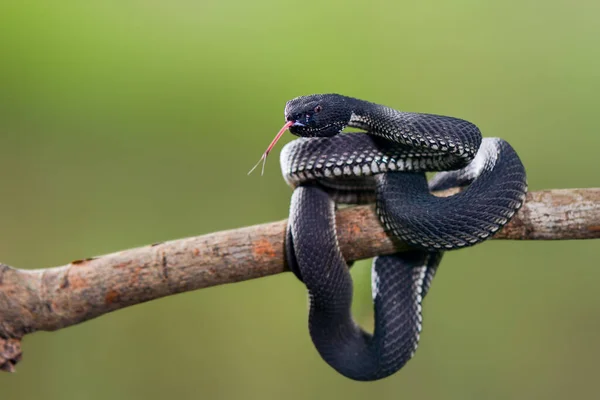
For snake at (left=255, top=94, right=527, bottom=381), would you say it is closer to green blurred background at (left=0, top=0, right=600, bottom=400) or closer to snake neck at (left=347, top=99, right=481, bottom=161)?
snake neck at (left=347, top=99, right=481, bottom=161)

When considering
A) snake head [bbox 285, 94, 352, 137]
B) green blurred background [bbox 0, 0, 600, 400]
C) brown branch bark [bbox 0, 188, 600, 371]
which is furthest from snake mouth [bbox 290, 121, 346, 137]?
green blurred background [bbox 0, 0, 600, 400]

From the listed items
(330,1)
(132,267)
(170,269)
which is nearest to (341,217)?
(170,269)

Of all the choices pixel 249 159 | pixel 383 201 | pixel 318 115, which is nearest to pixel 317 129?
pixel 318 115

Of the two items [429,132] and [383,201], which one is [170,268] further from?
[429,132]

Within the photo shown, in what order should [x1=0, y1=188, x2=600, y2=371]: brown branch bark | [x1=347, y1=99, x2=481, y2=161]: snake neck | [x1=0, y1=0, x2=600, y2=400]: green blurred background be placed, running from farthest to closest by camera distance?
[x1=0, y1=0, x2=600, y2=400]: green blurred background
[x1=0, y1=188, x2=600, y2=371]: brown branch bark
[x1=347, y1=99, x2=481, y2=161]: snake neck

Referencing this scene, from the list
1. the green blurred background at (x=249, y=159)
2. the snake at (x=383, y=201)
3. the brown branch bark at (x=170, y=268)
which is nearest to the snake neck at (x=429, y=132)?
the snake at (x=383, y=201)

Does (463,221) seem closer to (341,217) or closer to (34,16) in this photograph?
(341,217)

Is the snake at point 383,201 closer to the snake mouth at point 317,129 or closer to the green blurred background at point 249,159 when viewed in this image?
the snake mouth at point 317,129
